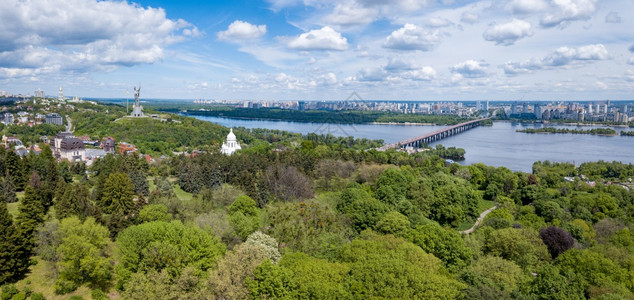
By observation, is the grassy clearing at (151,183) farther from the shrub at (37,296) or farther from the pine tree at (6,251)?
the shrub at (37,296)

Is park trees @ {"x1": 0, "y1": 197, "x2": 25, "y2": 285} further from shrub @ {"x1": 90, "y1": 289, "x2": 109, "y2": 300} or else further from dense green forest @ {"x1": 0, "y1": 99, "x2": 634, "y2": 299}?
shrub @ {"x1": 90, "y1": 289, "x2": 109, "y2": 300}

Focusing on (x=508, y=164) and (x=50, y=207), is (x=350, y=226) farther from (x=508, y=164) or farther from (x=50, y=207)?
(x=508, y=164)

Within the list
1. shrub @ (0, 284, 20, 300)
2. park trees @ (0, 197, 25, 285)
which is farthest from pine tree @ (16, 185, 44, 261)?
shrub @ (0, 284, 20, 300)

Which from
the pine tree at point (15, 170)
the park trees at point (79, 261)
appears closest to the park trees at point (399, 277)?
the park trees at point (79, 261)

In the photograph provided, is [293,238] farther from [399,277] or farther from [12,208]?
[12,208]

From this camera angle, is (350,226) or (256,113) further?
(256,113)

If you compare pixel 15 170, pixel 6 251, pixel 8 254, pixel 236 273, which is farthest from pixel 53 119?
pixel 236 273

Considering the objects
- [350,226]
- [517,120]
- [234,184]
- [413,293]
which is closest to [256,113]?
[517,120]

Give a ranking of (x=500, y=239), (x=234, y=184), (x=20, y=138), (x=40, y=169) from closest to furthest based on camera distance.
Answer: (x=500, y=239), (x=40, y=169), (x=234, y=184), (x=20, y=138)
